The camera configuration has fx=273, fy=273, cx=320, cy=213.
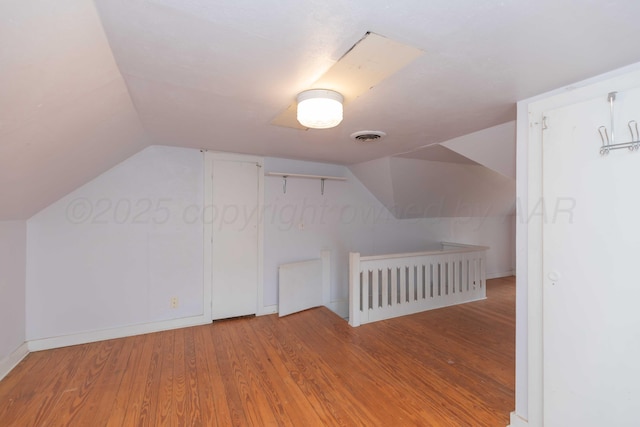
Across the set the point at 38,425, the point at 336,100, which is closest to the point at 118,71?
the point at 336,100

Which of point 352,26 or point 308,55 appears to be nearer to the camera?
point 352,26

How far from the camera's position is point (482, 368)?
7.47ft

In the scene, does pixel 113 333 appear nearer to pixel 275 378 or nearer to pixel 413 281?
pixel 275 378

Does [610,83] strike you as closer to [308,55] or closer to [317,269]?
[308,55]

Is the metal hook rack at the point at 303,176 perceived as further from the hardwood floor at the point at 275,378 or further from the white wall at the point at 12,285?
the white wall at the point at 12,285

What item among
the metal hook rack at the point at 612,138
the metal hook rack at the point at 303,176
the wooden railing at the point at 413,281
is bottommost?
the wooden railing at the point at 413,281

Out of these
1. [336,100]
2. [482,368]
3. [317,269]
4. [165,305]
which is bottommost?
[482,368]

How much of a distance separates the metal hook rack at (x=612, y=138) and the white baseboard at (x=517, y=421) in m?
1.57

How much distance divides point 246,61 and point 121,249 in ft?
8.39

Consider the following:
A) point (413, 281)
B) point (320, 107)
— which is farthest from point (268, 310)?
point (320, 107)

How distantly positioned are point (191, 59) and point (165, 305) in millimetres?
2687

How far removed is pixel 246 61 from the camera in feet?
4.09

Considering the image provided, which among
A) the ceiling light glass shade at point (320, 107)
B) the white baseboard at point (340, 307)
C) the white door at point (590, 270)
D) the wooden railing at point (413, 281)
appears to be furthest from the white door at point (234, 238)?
the white door at point (590, 270)

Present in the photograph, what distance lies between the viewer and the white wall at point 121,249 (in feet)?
8.38
